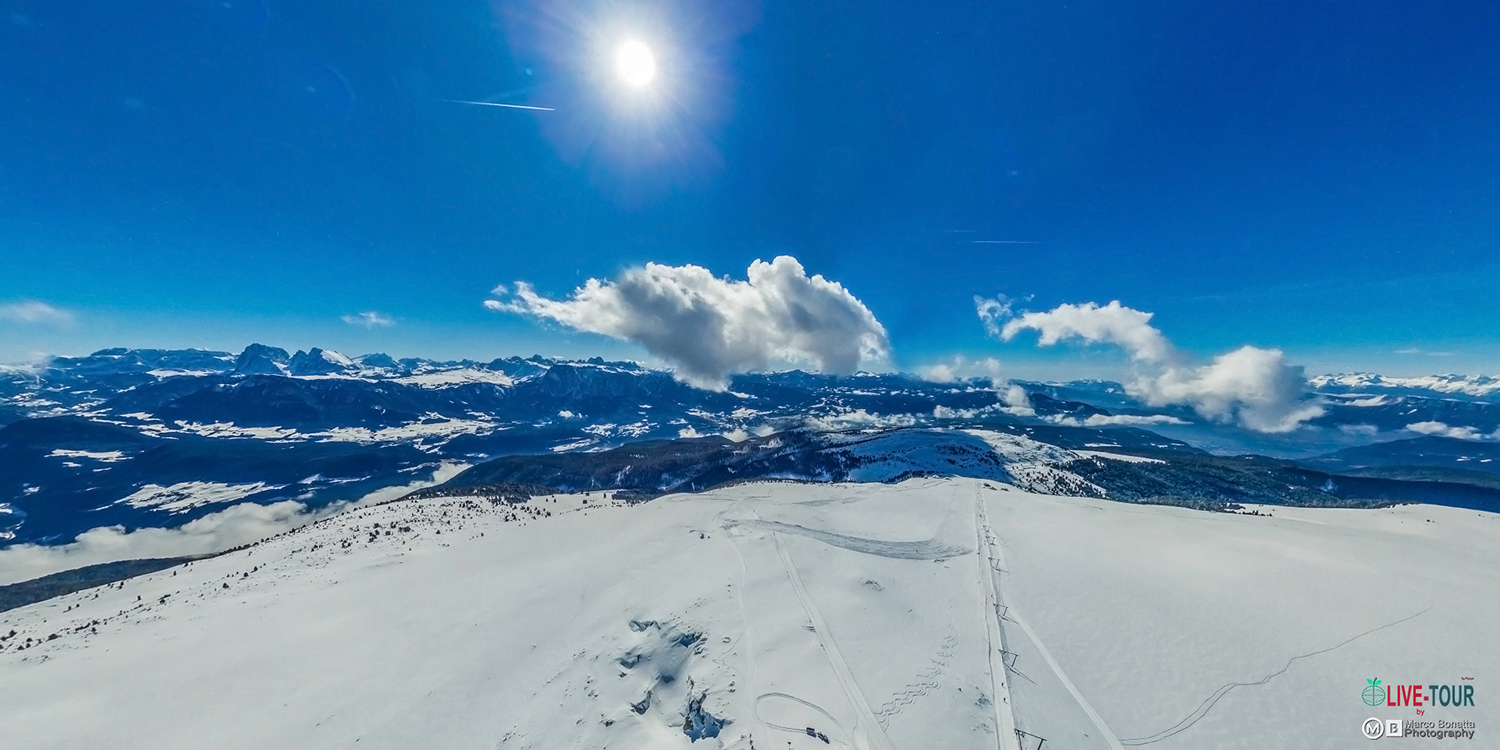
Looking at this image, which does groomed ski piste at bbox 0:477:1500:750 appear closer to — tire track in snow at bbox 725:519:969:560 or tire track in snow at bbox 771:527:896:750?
tire track in snow at bbox 771:527:896:750

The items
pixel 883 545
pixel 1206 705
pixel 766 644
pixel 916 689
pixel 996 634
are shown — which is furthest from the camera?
pixel 883 545

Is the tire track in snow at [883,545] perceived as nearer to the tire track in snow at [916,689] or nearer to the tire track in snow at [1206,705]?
the tire track in snow at [916,689]

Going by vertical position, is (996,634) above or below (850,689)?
above

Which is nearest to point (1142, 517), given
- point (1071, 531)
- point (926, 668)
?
point (1071, 531)

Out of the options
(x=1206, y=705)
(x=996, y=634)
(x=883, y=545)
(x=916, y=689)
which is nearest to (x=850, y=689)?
(x=916, y=689)

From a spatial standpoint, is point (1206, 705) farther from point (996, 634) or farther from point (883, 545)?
point (883, 545)

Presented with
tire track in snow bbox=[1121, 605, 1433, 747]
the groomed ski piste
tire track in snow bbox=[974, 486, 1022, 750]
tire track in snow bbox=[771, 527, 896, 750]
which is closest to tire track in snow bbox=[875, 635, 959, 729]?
the groomed ski piste

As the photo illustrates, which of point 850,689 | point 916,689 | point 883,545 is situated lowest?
point 850,689

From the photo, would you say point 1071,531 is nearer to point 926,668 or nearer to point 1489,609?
point 1489,609

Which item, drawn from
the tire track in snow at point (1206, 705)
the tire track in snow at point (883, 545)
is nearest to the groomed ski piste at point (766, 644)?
the tire track in snow at point (1206, 705)
